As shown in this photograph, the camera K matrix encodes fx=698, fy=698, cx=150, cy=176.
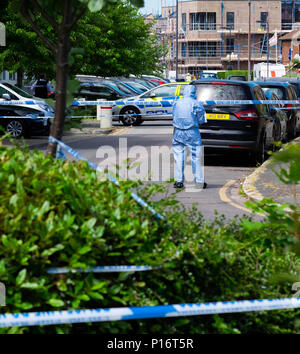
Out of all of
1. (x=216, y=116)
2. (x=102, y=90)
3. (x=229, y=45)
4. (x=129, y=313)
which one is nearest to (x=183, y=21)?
(x=229, y=45)

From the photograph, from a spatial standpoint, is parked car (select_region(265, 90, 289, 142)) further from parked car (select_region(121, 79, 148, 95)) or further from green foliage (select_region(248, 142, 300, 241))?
parked car (select_region(121, 79, 148, 95))

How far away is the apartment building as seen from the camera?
114m

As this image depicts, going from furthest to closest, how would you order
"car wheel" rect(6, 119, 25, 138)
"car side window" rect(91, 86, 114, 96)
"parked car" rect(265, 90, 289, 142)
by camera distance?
"car side window" rect(91, 86, 114, 96) → "car wheel" rect(6, 119, 25, 138) → "parked car" rect(265, 90, 289, 142)

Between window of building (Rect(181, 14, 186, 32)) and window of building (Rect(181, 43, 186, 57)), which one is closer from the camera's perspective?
window of building (Rect(181, 14, 186, 32))

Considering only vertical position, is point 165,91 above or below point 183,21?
below

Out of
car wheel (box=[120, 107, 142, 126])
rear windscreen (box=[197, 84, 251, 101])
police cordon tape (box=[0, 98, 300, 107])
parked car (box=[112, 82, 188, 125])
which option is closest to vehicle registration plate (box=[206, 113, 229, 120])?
police cordon tape (box=[0, 98, 300, 107])

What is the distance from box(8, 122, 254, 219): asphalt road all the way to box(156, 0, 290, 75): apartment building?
8886 centimetres

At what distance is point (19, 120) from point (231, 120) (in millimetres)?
8932

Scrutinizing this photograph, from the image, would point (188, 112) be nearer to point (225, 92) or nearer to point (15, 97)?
point (225, 92)

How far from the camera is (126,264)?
2.98m

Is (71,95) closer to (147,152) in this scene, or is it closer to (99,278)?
(99,278)

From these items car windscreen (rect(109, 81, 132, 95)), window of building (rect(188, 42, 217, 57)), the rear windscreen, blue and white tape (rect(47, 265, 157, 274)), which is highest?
window of building (rect(188, 42, 217, 57))

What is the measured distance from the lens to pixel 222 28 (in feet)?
368
